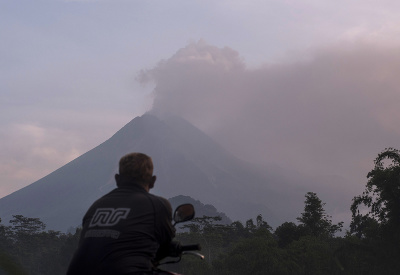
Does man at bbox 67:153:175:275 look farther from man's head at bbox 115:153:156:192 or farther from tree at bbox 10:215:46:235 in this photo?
tree at bbox 10:215:46:235

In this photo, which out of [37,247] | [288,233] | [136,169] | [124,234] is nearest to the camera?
[124,234]

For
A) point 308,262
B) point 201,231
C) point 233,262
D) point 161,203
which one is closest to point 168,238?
point 161,203

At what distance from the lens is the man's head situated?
3.95m

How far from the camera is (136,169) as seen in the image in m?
3.95

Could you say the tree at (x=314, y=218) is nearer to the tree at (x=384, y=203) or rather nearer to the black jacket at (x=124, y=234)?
Answer: the tree at (x=384, y=203)

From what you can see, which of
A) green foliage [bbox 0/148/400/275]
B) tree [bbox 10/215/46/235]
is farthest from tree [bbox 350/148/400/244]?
tree [bbox 10/215/46/235]

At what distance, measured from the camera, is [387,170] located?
3978cm

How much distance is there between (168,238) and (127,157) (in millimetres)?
630

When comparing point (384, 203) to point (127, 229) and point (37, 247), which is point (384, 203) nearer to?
point (127, 229)

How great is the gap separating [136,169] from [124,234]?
1.75ft

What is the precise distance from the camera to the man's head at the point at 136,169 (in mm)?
3953

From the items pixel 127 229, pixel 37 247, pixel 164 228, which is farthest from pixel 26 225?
pixel 127 229

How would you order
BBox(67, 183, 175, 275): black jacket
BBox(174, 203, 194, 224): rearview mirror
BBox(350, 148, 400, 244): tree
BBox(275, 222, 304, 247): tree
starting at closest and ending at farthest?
BBox(67, 183, 175, 275): black jacket < BBox(174, 203, 194, 224): rearview mirror < BBox(350, 148, 400, 244): tree < BBox(275, 222, 304, 247): tree

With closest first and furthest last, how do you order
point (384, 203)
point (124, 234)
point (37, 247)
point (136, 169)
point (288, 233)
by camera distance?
point (124, 234)
point (136, 169)
point (384, 203)
point (288, 233)
point (37, 247)
